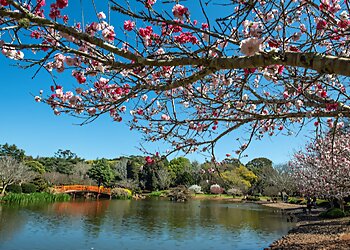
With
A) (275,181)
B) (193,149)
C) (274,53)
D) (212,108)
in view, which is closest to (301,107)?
(212,108)

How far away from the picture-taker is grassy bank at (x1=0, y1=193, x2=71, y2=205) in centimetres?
1870

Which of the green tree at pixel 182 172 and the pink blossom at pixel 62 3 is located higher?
the green tree at pixel 182 172

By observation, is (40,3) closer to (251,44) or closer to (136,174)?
(251,44)

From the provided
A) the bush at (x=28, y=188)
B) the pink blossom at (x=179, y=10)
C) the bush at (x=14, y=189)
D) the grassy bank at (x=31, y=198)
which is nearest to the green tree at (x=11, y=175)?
the bush at (x=14, y=189)

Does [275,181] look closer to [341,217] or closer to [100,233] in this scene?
[341,217]

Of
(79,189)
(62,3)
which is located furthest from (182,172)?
(62,3)

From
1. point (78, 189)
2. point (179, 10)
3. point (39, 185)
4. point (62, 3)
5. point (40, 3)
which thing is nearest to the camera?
point (62, 3)

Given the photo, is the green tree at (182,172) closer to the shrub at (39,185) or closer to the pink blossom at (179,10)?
the shrub at (39,185)

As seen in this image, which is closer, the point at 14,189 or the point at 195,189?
the point at 14,189

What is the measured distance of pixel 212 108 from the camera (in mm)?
3873

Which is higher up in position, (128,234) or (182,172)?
(182,172)

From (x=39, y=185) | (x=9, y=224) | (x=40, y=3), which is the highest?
(x=39, y=185)

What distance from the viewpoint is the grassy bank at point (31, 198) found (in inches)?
736

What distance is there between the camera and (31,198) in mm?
20578
